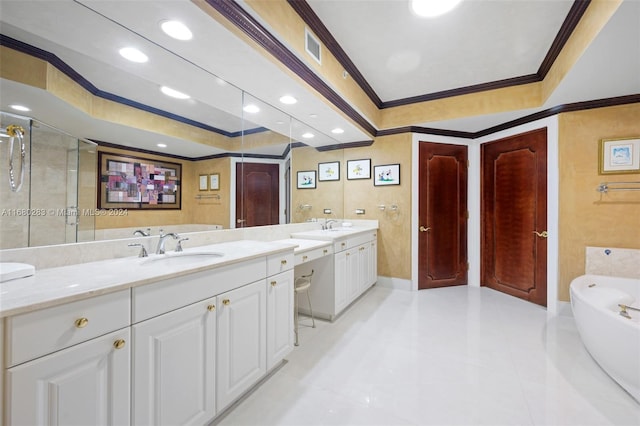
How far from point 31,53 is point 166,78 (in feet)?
2.21

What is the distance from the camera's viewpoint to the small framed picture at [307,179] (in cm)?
341

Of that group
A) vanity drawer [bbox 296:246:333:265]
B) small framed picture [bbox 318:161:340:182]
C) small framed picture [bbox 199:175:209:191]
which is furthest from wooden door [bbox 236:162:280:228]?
small framed picture [bbox 318:161:340:182]

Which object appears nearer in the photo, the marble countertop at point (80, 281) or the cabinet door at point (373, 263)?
the marble countertop at point (80, 281)

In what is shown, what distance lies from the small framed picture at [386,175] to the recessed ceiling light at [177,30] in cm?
302

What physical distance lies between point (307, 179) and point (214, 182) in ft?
5.15

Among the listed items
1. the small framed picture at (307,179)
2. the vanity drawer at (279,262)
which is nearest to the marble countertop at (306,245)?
the vanity drawer at (279,262)

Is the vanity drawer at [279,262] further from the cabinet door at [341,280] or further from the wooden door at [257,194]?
the cabinet door at [341,280]

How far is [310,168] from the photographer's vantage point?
3623 mm

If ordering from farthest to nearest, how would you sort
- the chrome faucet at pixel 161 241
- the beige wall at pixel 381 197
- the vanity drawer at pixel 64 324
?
1. the beige wall at pixel 381 197
2. the chrome faucet at pixel 161 241
3. the vanity drawer at pixel 64 324

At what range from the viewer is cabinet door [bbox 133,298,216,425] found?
42.7 inches

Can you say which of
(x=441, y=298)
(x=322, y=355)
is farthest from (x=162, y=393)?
(x=441, y=298)

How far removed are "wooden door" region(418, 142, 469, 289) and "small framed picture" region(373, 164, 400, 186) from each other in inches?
12.9

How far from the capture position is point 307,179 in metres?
3.55

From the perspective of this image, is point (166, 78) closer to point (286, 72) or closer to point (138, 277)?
point (286, 72)
